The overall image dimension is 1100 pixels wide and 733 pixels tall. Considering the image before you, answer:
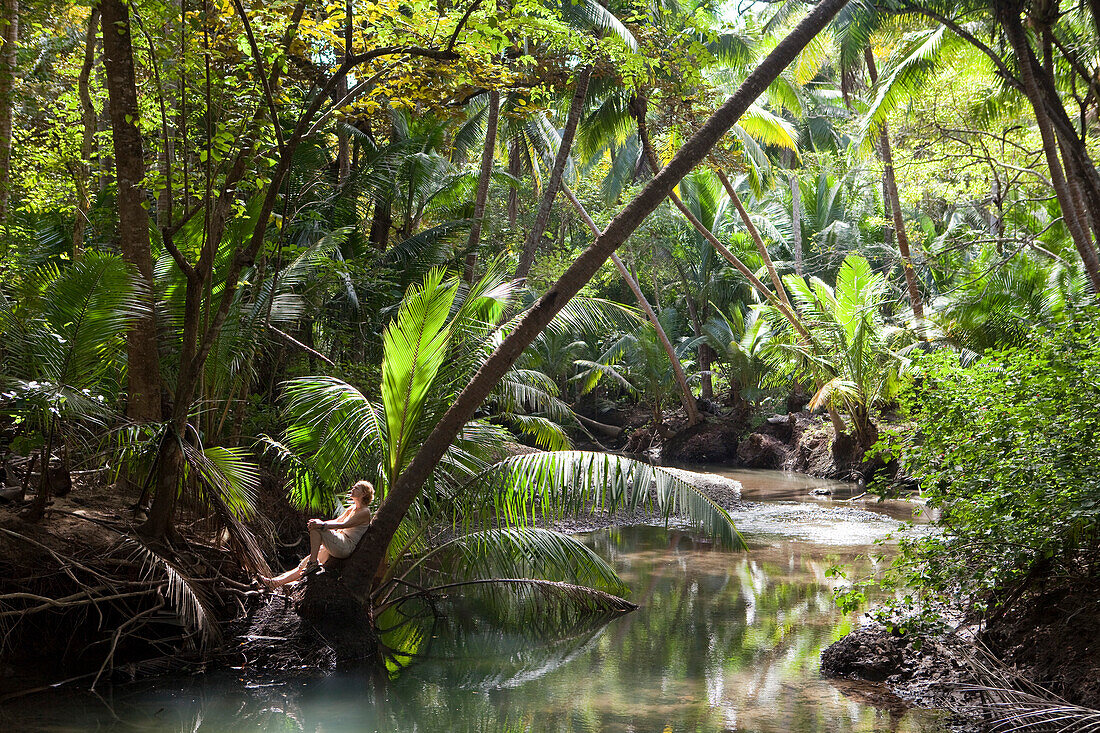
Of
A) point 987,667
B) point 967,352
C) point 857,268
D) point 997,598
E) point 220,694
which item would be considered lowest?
point 220,694

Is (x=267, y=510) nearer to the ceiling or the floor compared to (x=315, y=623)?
nearer to the ceiling

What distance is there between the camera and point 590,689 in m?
5.90

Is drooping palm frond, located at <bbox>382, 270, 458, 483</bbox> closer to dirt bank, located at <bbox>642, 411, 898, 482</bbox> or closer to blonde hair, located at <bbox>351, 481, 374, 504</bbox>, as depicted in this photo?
blonde hair, located at <bbox>351, 481, 374, 504</bbox>

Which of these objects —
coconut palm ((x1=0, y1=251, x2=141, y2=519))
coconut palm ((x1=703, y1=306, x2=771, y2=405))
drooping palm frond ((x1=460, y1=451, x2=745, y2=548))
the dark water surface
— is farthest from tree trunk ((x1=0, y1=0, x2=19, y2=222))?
coconut palm ((x1=703, y1=306, x2=771, y2=405))

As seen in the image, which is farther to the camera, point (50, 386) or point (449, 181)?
point (449, 181)

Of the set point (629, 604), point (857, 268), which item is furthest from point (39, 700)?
point (857, 268)

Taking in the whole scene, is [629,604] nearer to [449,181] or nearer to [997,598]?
[997,598]

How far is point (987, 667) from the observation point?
17.4ft

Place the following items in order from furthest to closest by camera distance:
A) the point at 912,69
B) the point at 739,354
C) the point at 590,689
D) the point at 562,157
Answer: the point at 739,354 < the point at 912,69 < the point at 562,157 < the point at 590,689

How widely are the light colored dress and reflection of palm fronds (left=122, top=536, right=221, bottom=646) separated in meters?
0.94

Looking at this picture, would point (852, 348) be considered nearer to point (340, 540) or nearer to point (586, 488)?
point (586, 488)

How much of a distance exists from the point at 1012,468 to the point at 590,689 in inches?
122

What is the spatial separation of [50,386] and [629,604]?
17.1 feet

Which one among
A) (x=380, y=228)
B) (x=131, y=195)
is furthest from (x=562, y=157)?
(x=131, y=195)
